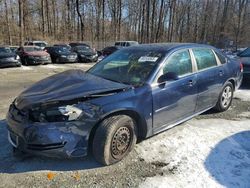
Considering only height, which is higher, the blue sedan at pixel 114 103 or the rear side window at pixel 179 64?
the rear side window at pixel 179 64

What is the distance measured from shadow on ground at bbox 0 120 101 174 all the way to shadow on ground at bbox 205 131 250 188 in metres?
1.55

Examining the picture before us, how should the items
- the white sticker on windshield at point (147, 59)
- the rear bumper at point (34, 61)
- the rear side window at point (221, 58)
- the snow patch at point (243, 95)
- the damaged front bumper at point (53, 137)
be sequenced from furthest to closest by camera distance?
the rear bumper at point (34, 61), the snow patch at point (243, 95), the rear side window at point (221, 58), the white sticker on windshield at point (147, 59), the damaged front bumper at point (53, 137)

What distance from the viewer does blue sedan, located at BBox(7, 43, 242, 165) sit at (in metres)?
3.21

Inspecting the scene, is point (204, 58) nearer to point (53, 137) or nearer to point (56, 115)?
point (56, 115)

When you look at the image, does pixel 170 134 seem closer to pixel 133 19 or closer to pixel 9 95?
pixel 9 95

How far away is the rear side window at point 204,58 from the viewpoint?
4894 millimetres

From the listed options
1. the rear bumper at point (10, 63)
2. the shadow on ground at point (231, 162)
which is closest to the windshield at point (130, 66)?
the shadow on ground at point (231, 162)

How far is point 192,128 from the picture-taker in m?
4.89

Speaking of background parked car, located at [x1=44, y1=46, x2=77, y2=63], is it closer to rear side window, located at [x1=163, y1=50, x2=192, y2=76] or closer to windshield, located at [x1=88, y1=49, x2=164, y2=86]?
windshield, located at [x1=88, y1=49, x2=164, y2=86]

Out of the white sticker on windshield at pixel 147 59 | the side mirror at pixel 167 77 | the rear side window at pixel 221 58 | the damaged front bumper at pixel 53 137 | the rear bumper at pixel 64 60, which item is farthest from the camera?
the rear bumper at pixel 64 60

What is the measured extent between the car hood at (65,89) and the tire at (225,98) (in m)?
2.77

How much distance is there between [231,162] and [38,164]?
8.63ft

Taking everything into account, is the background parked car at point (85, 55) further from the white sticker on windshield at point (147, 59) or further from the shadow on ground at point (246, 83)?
the white sticker on windshield at point (147, 59)

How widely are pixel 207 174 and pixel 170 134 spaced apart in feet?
4.16
